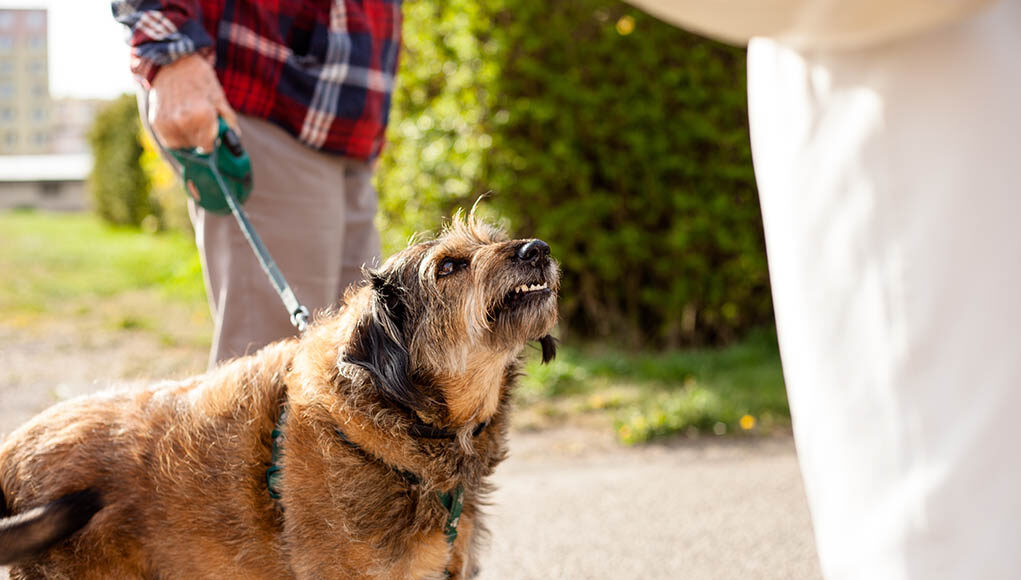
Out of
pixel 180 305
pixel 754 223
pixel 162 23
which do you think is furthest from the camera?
pixel 180 305

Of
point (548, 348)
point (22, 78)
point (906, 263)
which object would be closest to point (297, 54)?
point (548, 348)

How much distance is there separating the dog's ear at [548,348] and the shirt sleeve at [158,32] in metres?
1.35

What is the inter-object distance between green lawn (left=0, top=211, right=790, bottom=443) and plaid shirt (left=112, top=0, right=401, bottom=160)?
93.2 inches

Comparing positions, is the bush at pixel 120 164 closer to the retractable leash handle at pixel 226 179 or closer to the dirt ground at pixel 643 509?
the dirt ground at pixel 643 509

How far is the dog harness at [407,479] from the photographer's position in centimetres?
227

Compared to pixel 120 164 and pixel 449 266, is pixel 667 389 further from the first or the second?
pixel 120 164

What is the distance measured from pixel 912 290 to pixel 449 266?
1.37 metres

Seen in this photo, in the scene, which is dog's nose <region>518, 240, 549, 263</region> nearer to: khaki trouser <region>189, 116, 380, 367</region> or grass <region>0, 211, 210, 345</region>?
khaki trouser <region>189, 116, 380, 367</region>

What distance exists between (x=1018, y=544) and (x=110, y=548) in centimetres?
196

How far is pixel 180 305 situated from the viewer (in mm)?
10195

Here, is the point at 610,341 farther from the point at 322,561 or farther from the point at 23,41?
the point at 23,41

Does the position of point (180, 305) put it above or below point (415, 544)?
below

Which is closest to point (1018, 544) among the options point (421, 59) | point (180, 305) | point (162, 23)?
point (162, 23)

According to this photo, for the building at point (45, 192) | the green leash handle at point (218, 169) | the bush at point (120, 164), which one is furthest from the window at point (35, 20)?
the green leash handle at point (218, 169)
